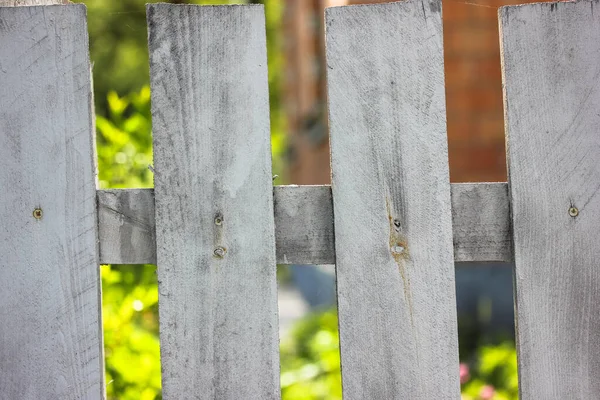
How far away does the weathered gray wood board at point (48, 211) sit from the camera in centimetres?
137

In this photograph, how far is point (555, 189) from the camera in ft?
4.38

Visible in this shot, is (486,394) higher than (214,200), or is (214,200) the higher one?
(214,200)

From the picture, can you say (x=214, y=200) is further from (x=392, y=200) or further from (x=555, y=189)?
(x=555, y=189)

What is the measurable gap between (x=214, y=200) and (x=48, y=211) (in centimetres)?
35

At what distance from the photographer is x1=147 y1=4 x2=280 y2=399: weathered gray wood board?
1337 mm

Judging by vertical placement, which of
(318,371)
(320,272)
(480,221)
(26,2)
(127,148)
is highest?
(26,2)

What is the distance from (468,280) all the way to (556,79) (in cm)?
249

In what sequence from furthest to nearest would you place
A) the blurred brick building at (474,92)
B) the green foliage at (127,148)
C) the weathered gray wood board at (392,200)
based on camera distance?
the blurred brick building at (474,92), the green foliage at (127,148), the weathered gray wood board at (392,200)

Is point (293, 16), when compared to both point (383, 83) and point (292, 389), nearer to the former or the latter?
point (292, 389)

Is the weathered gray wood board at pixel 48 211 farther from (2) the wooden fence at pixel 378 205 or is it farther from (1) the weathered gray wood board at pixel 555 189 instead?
(1) the weathered gray wood board at pixel 555 189

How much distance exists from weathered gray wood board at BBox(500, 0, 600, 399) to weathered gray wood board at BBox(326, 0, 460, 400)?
0.15 m

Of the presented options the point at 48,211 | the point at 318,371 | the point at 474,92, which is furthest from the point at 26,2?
the point at 474,92

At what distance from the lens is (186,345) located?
4.44ft

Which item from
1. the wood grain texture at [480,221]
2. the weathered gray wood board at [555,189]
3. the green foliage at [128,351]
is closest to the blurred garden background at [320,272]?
the green foliage at [128,351]
